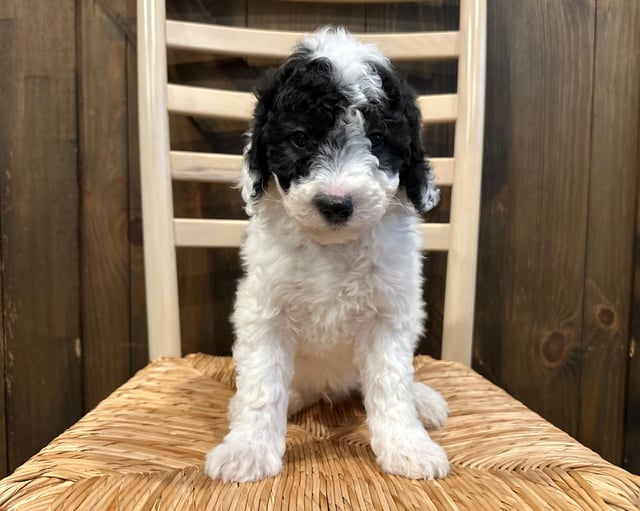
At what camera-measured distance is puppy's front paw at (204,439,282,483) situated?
2.50 ft

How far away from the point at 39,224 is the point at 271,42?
0.79 m

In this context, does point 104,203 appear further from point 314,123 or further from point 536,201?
point 536,201

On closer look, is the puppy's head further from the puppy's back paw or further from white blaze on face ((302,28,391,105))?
the puppy's back paw

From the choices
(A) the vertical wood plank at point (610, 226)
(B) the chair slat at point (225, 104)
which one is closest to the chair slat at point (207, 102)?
(B) the chair slat at point (225, 104)

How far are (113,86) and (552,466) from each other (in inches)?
52.2

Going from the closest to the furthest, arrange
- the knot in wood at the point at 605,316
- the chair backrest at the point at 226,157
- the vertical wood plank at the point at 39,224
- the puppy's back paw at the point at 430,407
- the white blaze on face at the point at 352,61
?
1. the white blaze on face at the point at 352,61
2. the puppy's back paw at the point at 430,407
3. the chair backrest at the point at 226,157
4. the vertical wood plank at the point at 39,224
5. the knot in wood at the point at 605,316

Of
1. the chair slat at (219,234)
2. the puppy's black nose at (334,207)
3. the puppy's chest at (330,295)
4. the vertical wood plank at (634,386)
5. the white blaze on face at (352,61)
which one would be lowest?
the vertical wood plank at (634,386)

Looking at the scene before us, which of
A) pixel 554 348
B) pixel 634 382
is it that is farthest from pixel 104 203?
pixel 634 382

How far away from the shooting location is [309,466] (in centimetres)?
80

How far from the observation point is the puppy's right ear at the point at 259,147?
0.85 metres

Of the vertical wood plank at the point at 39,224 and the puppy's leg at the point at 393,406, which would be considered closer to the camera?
the puppy's leg at the point at 393,406

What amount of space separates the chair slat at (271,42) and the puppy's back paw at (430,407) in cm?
78

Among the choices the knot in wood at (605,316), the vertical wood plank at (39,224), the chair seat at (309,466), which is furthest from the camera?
the knot in wood at (605,316)

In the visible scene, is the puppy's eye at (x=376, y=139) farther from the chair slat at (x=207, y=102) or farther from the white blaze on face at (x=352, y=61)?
the chair slat at (x=207, y=102)
